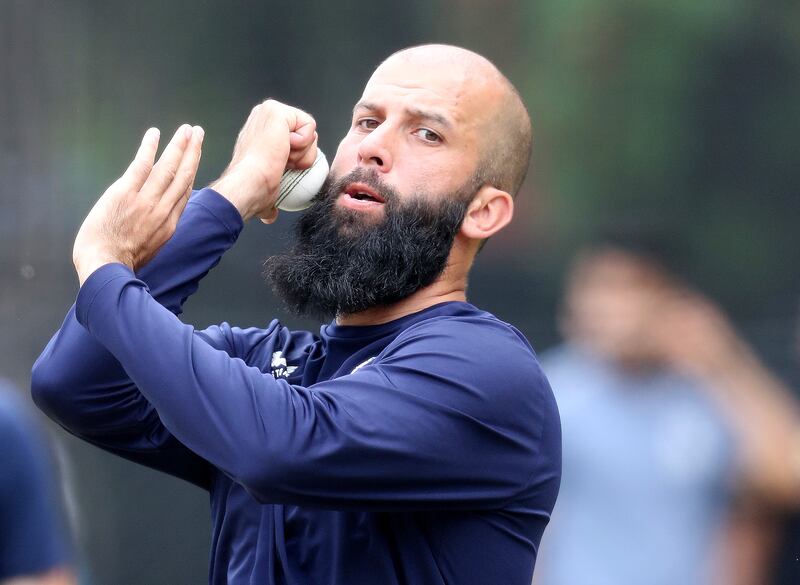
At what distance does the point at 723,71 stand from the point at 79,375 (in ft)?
7.46

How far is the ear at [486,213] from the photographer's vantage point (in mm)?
2402

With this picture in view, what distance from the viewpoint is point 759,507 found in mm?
3434

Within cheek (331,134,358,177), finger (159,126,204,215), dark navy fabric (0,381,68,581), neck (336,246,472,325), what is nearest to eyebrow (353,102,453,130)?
cheek (331,134,358,177)

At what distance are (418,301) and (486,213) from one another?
247 mm

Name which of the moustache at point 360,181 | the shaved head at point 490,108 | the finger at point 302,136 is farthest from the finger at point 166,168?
the shaved head at point 490,108

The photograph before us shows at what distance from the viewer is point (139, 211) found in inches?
77.2

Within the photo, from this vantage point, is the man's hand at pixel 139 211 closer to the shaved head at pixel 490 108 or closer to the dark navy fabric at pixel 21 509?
the dark navy fabric at pixel 21 509

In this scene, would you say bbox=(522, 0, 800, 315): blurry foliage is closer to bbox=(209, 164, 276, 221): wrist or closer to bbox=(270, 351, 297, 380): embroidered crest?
bbox=(270, 351, 297, 380): embroidered crest

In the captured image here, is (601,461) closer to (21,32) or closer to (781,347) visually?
(781,347)

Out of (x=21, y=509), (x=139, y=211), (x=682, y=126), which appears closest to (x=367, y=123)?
(x=139, y=211)

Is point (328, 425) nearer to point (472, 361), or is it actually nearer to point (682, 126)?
point (472, 361)

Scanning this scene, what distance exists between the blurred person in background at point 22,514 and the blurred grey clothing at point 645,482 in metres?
1.70

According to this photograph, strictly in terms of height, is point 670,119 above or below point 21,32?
above

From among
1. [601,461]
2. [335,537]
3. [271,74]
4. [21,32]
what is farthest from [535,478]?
[21,32]
